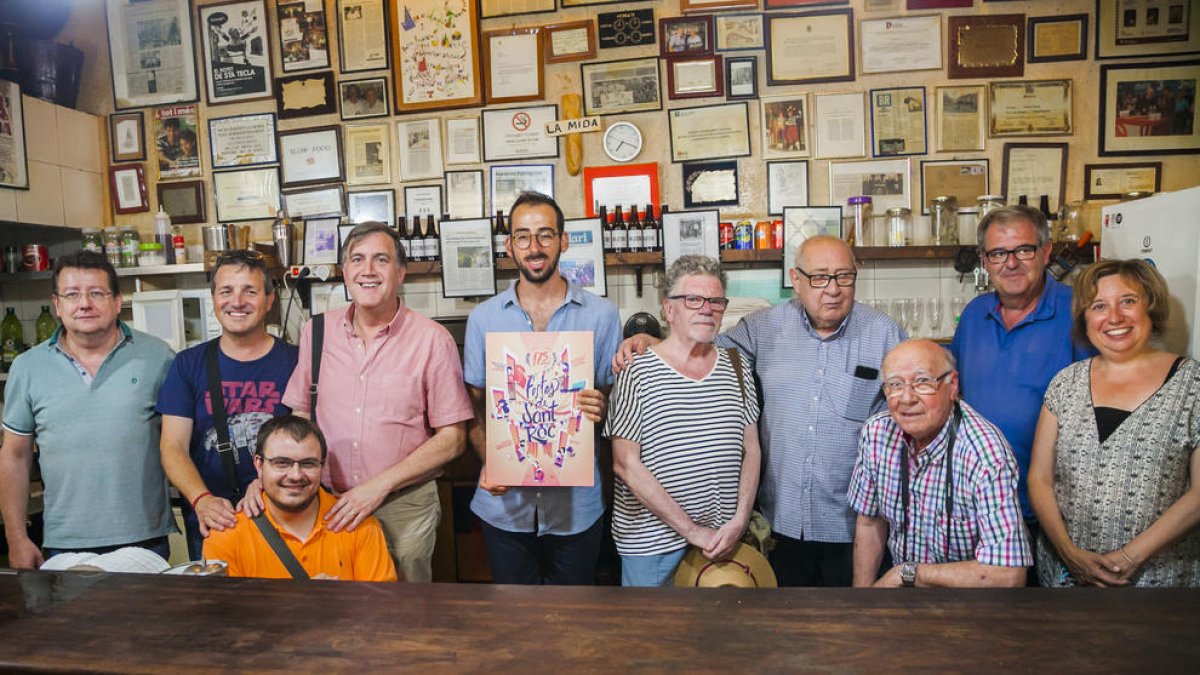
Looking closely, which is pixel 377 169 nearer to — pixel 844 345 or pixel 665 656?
pixel 844 345

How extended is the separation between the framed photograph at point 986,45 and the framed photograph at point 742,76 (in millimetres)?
1099

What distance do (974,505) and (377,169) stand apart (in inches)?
149

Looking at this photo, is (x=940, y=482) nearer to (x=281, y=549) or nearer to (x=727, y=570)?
(x=727, y=570)

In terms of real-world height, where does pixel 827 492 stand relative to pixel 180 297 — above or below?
below

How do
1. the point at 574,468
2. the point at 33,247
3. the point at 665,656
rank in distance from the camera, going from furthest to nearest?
the point at 33,247 → the point at 574,468 → the point at 665,656

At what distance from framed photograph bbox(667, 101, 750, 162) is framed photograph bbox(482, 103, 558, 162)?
73 centimetres

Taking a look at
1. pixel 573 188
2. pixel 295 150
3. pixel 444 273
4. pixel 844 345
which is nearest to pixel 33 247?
pixel 295 150

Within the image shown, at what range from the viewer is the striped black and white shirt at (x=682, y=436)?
201cm

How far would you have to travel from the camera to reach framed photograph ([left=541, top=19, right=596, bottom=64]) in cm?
404

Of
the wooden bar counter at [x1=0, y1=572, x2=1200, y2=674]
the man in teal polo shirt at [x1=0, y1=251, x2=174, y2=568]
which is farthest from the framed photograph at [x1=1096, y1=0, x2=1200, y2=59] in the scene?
the man in teal polo shirt at [x1=0, y1=251, x2=174, y2=568]

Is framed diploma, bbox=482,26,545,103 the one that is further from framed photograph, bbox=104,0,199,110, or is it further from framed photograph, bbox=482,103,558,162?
framed photograph, bbox=104,0,199,110

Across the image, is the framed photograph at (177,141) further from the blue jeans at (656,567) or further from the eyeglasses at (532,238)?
the blue jeans at (656,567)

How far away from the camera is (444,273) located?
401 cm

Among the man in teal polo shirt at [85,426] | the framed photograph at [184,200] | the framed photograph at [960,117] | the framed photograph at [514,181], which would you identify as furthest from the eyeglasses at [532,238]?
the framed photograph at [184,200]
